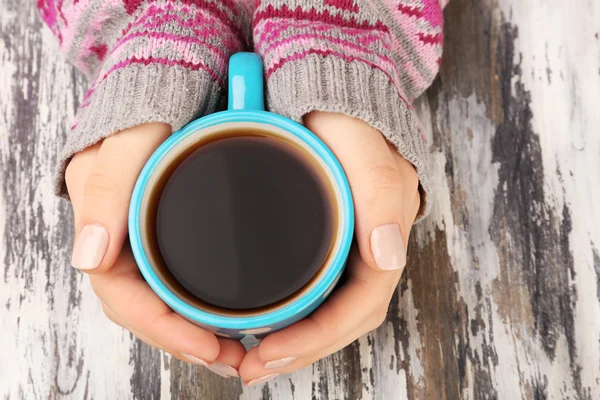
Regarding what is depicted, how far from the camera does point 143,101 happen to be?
0.49 meters

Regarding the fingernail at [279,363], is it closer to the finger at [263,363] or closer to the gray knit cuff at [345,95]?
the finger at [263,363]

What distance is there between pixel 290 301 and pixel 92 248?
19 centimetres

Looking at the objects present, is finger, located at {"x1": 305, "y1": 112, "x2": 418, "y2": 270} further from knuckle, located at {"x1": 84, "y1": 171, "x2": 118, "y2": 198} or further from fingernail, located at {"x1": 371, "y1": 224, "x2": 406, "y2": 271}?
knuckle, located at {"x1": 84, "y1": 171, "x2": 118, "y2": 198}

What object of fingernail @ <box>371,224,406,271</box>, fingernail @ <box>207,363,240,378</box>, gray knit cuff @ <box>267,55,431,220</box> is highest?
gray knit cuff @ <box>267,55,431,220</box>

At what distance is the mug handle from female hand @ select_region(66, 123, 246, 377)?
0.25 ft

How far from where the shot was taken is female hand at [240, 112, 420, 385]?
0.47 meters

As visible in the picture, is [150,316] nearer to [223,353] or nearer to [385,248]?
[223,353]

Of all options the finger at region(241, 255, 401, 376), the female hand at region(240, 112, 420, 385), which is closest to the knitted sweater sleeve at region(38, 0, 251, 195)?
the female hand at region(240, 112, 420, 385)

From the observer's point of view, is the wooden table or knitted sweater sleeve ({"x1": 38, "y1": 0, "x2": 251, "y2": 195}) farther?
the wooden table

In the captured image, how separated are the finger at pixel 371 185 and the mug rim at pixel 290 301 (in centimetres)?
3

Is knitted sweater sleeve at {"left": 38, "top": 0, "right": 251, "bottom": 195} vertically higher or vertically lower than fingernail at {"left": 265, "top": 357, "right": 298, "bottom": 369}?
higher

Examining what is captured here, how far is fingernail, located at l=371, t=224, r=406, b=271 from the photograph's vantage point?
462 millimetres

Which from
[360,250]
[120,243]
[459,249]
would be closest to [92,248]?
[120,243]

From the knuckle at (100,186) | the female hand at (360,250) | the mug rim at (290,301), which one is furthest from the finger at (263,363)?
the knuckle at (100,186)
